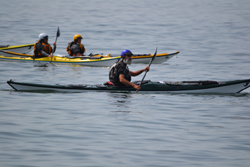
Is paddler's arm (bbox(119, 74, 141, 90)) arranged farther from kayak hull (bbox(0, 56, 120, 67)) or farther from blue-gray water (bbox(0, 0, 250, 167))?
kayak hull (bbox(0, 56, 120, 67))

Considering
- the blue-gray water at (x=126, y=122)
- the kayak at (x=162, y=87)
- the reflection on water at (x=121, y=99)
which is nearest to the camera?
the blue-gray water at (x=126, y=122)

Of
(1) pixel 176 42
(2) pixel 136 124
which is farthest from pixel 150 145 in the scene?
(1) pixel 176 42

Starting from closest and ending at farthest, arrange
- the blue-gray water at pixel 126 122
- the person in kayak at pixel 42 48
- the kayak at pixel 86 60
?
the blue-gray water at pixel 126 122 < the person in kayak at pixel 42 48 < the kayak at pixel 86 60

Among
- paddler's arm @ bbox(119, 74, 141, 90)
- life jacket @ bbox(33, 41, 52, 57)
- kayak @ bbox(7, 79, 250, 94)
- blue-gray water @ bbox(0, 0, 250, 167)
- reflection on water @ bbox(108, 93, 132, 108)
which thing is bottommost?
blue-gray water @ bbox(0, 0, 250, 167)

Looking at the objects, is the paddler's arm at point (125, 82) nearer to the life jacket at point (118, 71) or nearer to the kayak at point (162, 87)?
the life jacket at point (118, 71)

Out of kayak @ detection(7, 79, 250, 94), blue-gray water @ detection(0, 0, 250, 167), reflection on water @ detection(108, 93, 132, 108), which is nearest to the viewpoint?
blue-gray water @ detection(0, 0, 250, 167)

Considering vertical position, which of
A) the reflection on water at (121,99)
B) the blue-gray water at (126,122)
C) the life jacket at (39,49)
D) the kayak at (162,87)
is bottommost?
the blue-gray water at (126,122)

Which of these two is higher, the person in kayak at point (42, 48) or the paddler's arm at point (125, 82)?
the person in kayak at point (42, 48)

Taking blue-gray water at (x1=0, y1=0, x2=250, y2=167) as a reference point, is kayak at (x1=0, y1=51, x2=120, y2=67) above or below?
above

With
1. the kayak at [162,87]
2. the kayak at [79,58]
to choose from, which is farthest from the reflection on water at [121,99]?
the kayak at [79,58]

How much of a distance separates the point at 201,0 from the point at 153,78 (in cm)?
5014

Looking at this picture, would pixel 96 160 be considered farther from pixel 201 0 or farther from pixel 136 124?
pixel 201 0

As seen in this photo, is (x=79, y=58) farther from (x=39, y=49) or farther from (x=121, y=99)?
(x=121, y=99)

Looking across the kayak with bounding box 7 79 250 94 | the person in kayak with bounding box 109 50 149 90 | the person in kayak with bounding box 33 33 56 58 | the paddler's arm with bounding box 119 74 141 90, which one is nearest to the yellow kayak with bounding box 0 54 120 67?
the person in kayak with bounding box 33 33 56 58
